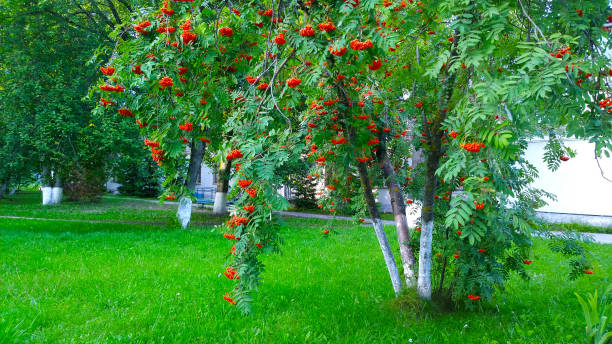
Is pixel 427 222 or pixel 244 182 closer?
pixel 244 182

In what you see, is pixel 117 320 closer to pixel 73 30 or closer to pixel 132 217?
pixel 73 30

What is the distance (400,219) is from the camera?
15.6ft

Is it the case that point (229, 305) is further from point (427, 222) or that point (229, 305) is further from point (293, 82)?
point (293, 82)

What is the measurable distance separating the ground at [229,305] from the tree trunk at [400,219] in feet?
1.32

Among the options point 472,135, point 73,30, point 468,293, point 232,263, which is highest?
point 73,30

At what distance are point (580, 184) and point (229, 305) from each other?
1245cm

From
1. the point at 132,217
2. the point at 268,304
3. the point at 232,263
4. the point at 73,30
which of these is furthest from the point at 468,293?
the point at 132,217

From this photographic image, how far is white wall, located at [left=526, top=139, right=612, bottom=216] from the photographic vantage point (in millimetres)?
12359

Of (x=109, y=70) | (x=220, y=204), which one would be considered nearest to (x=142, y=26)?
(x=109, y=70)

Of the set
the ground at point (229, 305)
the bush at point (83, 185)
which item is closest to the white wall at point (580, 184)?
the ground at point (229, 305)

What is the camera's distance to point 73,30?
36.6ft

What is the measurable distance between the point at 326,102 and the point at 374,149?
1308 mm

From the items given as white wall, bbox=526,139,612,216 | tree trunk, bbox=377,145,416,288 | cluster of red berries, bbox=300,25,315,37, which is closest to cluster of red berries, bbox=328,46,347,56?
cluster of red berries, bbox=300,25,315,37

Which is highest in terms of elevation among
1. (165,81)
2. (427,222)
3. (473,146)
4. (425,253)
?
(165,81)
